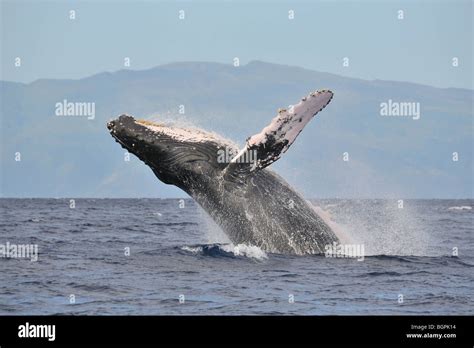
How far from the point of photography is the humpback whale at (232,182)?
12719 millimetres

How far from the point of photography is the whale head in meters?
12.8

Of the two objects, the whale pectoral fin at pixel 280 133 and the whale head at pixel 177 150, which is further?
the whale head at pixel 177 150

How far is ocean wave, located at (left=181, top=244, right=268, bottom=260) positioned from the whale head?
1.18 m

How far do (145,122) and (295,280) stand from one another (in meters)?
3.05

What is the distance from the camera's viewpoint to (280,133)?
39.5ft

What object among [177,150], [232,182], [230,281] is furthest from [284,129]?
[230,281]

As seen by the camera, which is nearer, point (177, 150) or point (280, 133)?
point (280, 133)

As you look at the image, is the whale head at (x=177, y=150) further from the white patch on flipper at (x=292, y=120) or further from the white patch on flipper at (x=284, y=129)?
the white patch on flipper at (x=292, y=120)

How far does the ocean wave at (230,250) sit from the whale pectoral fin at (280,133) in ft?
4.75

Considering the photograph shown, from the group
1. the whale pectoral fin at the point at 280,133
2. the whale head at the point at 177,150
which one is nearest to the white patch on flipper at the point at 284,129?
the whale pectoral fin at the point at 280,133

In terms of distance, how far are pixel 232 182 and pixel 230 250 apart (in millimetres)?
1450

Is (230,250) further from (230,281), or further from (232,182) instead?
(230,281)

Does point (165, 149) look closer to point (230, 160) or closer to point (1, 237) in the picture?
point (230, 160)
